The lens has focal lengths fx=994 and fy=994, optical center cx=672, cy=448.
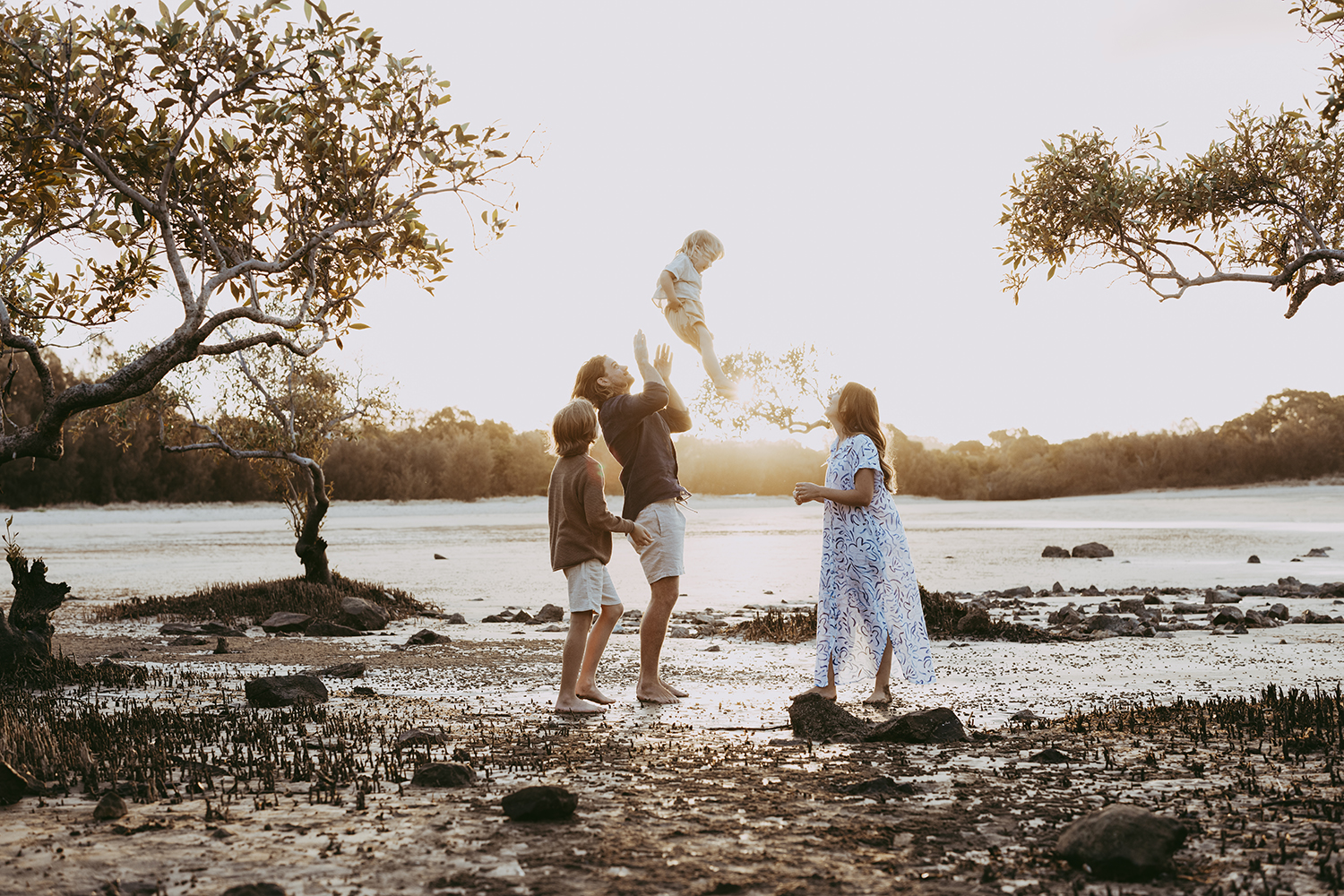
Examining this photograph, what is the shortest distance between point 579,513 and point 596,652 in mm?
966

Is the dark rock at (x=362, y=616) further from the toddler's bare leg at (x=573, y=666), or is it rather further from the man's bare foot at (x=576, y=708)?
the man's bare foot at (x=576, y=708)

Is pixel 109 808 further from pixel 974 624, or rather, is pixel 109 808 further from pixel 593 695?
pixel 974 624

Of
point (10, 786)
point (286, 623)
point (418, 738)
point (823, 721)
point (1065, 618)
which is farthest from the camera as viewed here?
point (286, 623)

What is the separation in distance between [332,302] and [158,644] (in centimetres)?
469

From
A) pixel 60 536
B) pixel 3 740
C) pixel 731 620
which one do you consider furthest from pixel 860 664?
pixel 60 536

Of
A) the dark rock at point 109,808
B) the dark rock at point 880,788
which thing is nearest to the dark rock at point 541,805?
the dark rock at point 880,788

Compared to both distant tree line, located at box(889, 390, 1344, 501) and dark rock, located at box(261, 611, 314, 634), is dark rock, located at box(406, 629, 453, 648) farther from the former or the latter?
distant tree line, located at box(889, 390, 1344, 501)

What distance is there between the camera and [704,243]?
668 cm

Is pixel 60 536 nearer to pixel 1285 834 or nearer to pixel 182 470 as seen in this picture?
pixel 182 470

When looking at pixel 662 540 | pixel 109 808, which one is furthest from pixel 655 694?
pixel 109 808

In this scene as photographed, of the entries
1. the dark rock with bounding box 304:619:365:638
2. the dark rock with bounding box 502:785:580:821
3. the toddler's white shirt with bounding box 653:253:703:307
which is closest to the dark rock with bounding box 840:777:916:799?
the dark rock with bounding box 502:785:580:821

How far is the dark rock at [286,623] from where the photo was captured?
40.5 ft

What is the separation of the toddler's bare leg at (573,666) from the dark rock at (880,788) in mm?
2446

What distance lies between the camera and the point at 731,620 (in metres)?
13.3
